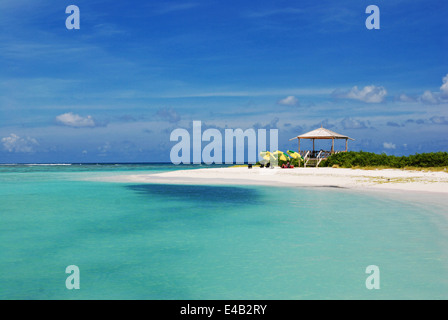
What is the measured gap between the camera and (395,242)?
795cm

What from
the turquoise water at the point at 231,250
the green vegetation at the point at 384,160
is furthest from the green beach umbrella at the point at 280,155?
the turquoise water at the point at 231,250

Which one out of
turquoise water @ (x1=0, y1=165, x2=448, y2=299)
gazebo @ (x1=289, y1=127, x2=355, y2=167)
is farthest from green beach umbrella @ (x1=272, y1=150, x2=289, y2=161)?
turquoise water @ (x1=0, y1=165, x2=448, y2=299)

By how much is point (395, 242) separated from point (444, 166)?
69.9 feet

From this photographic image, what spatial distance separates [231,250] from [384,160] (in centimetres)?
2532

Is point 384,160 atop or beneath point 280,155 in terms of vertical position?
beneath

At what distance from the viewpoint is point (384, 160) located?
97.8ft

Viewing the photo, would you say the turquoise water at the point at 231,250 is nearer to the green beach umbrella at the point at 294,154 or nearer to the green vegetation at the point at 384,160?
the green vegetation at the point at 384,160

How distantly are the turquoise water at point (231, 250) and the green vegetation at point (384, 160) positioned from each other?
14.7 meters

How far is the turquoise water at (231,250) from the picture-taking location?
5527 mm

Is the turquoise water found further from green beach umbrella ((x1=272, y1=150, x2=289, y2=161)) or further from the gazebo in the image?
green beach umbrella ((x1=272, y1=150, x2=289, y2=161))

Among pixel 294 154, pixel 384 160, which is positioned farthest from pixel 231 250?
pixel 294 154

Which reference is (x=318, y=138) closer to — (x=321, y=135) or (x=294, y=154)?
(x=321, y=135)
